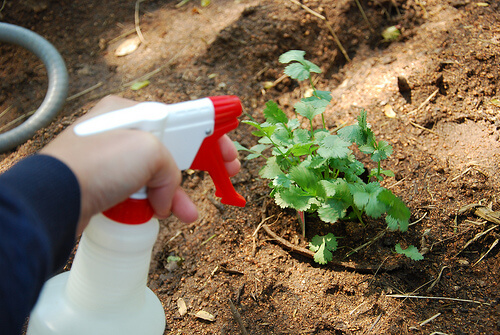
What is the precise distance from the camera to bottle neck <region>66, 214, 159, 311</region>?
2.88ft

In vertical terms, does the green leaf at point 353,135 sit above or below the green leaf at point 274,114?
below

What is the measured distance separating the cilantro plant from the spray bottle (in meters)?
0.32

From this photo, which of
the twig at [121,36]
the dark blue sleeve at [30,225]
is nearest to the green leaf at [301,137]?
the dark blue sleeve at [30,225]

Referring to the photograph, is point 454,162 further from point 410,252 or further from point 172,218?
point 172,218

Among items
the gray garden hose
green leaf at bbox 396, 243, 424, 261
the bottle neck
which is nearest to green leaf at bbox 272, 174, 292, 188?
green leaf at bbox 396, 243, 424, 261

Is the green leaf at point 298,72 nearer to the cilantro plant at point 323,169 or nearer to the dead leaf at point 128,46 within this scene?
the cilantro plant at point 323,169

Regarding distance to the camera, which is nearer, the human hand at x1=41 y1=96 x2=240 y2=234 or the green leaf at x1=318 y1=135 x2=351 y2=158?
the human hand at x1=41 y1=96 x2=240 y2=234

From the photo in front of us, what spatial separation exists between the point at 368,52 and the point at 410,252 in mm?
1204

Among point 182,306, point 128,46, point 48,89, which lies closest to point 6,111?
point 48,89

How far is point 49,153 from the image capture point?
822 millimetres

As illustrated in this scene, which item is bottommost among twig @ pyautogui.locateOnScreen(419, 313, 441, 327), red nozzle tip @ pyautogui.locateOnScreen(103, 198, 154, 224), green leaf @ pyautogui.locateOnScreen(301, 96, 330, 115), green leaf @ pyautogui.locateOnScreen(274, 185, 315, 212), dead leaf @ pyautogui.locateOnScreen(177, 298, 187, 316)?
twig @ pyautogui.locateOnScreen(419, 313, 441, 327)

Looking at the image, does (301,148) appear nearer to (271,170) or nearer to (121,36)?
(271,170)

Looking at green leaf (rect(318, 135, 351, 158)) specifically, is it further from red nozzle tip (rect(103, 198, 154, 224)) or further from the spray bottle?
red nozzle tip (rect(103, 198, 154, 224))

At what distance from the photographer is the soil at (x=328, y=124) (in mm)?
1318
